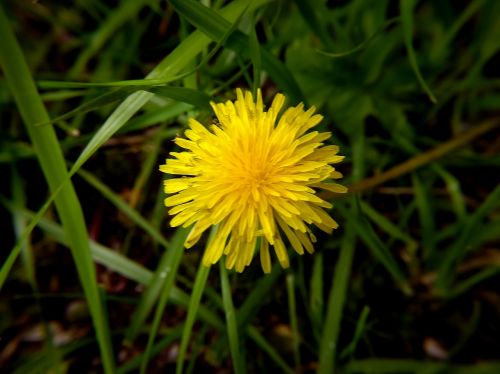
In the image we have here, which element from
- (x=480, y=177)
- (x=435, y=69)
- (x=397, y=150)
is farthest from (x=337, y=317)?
(x=435, y=69)

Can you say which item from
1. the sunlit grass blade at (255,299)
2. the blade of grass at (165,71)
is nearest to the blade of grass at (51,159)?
the blade of grass at (165,71)

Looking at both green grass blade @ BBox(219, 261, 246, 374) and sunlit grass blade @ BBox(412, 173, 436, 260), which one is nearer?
green grass blade @ BBox(219, 261, 246, 374)

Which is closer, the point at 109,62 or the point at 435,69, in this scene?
the point at 435,69

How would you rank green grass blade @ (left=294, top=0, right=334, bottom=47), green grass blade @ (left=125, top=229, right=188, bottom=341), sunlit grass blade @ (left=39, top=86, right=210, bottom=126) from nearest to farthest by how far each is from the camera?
sunlit grass blade @ (left=39, top=86, right=210, bottom=126) → green grass blade @ (left=294, top=0, right=334, bottom=47) → green grass blade @ (left=125, top=229, right=188, bottom=341)

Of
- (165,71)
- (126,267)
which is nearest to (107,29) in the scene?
(165,71)

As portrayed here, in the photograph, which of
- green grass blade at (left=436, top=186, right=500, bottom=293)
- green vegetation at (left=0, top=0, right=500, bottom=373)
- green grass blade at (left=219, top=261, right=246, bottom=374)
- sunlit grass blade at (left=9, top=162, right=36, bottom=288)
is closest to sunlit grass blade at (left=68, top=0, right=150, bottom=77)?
green vegetation at (left=0, top=0, right=500, bottom=373)

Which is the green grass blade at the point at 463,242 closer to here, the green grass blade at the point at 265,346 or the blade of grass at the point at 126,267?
the green grass blade at the point at 265,346

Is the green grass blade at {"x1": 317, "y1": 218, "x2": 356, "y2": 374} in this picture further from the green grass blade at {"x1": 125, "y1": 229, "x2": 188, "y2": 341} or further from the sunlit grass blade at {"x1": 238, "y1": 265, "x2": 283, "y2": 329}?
the green grass blade at {"x1": 125, "y1": 229, "x2": 188, "y2": 341}

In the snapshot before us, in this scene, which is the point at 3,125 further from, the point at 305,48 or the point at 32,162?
the point at 305,48
